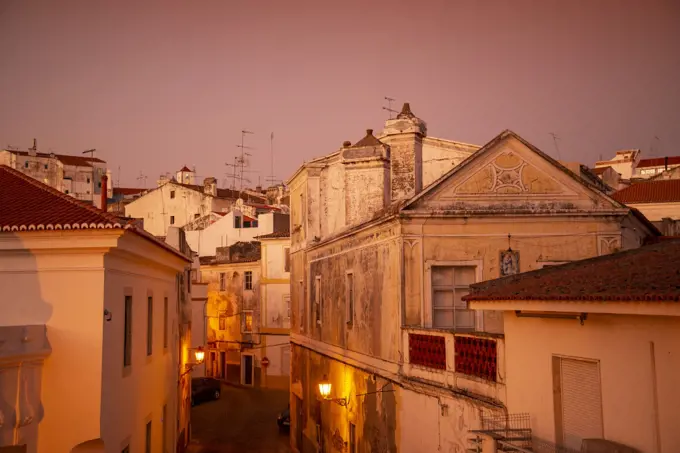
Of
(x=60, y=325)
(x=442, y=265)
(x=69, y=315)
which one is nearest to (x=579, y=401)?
(x=442, y=265)

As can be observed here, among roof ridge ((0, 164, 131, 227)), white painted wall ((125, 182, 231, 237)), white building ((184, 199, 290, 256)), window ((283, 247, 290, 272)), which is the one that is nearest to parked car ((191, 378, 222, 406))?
window ((283, 247, 290, 272))

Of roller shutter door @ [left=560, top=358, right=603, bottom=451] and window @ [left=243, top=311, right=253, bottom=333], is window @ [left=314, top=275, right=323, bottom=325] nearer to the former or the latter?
roller shutter door @ [left=560, top=358, right=603, bottom=451]

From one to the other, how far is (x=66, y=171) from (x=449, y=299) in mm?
68501

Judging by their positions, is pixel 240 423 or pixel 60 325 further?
pixel 240 423

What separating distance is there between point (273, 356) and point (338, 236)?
27816mm

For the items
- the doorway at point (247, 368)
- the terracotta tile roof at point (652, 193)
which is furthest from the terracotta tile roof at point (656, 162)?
the doorway at point (247, 368)

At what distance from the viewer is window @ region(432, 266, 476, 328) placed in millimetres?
17344

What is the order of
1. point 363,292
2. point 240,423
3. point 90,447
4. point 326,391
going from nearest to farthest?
point 90,447, point 363,292, point 326,391, point 240,423

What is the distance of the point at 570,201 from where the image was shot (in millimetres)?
17594

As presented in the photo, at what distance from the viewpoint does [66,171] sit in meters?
78.0

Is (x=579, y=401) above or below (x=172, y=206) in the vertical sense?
below

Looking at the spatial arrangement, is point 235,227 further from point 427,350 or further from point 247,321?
point 427,350

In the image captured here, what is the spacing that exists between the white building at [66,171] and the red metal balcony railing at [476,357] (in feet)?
209

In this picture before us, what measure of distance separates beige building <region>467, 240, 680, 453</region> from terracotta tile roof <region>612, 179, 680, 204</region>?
3123 cm
